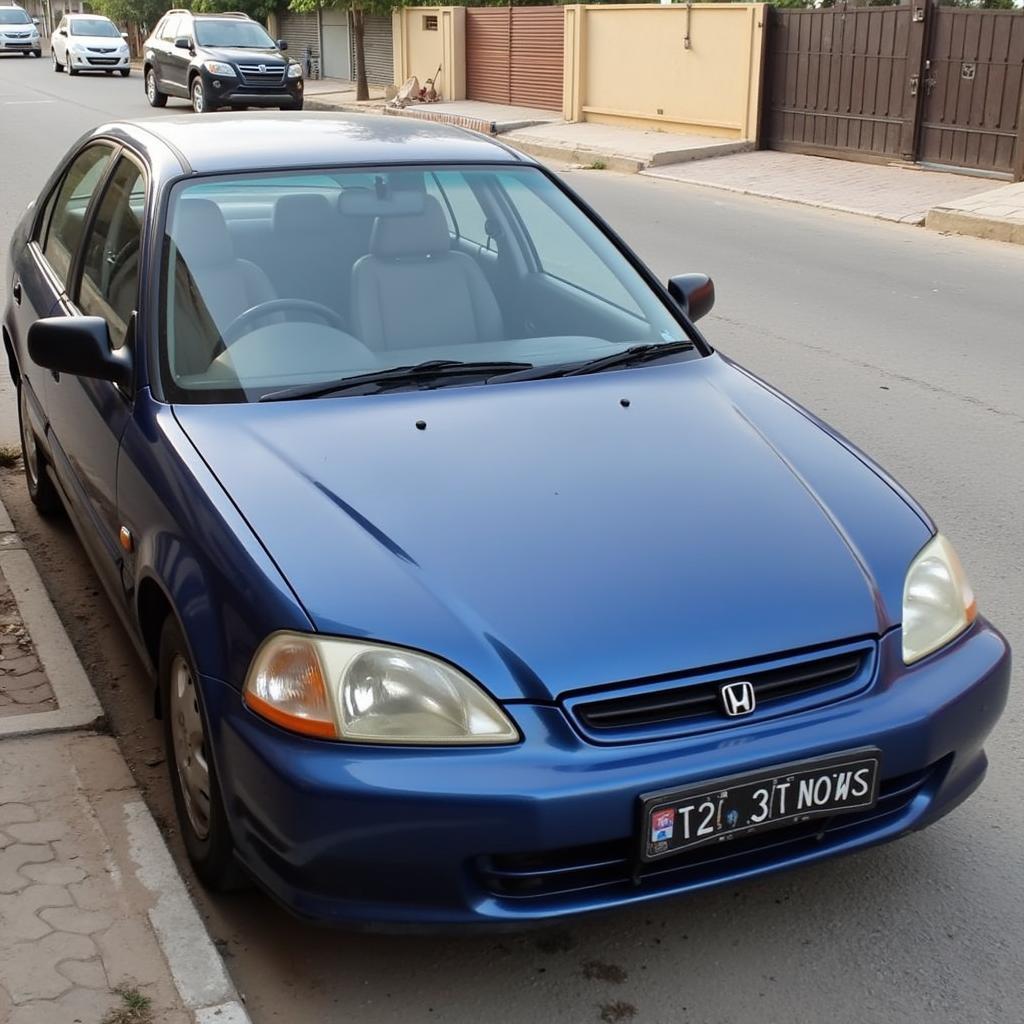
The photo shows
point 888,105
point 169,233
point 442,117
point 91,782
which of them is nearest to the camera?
point 91,782

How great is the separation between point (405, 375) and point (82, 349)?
2.75 ft

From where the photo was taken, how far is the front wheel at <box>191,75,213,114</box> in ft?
86.2

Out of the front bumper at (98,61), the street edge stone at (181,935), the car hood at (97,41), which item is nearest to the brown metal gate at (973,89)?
the street edge stone at (181,935)

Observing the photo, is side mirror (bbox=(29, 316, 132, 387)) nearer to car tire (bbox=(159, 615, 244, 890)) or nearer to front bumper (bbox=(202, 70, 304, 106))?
car tire (bbox=(159, 615, 244, 890))

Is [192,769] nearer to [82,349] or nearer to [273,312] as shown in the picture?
[82,349]

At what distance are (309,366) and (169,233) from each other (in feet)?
1.98

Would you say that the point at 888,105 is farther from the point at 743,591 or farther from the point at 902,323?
the point at 743,591

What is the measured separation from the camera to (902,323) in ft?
30.3

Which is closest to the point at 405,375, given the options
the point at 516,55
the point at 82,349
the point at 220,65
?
the point at 82,349

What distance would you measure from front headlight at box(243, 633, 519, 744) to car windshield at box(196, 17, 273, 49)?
26717mm

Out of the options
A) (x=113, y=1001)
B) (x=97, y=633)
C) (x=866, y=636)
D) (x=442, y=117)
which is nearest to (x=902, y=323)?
(x=97, y=633)

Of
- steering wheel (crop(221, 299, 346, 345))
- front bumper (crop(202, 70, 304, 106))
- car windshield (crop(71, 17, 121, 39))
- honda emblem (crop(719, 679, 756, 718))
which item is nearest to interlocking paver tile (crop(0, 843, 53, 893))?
steering wheel (crop(221, 299, 346, 345))

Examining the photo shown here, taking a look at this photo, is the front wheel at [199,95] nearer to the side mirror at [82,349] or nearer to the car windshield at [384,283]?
the car windshield at [384,283]

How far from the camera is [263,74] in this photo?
26438 mm
